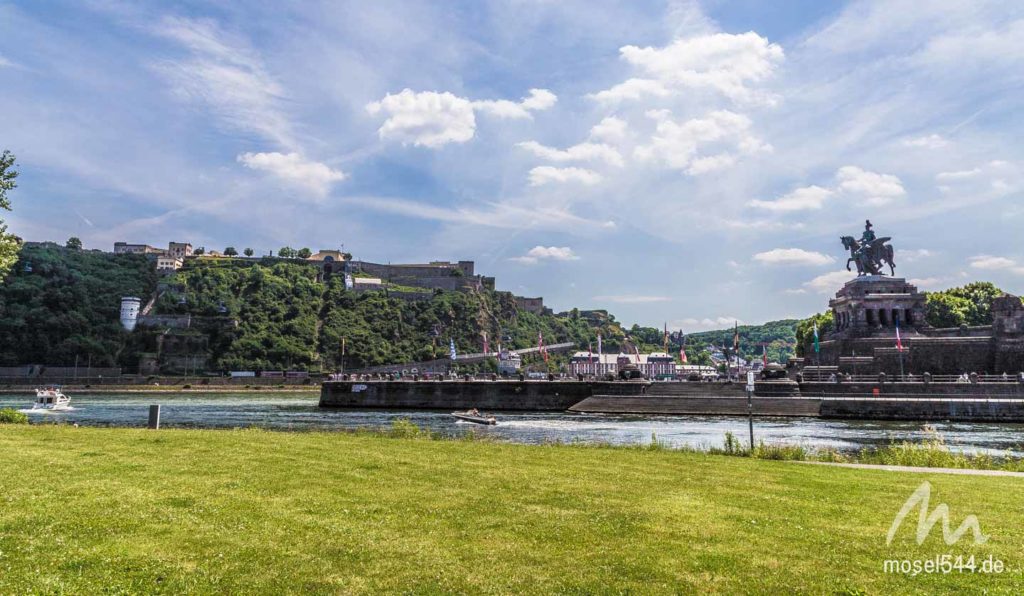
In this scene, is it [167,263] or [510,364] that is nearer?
[510,364]

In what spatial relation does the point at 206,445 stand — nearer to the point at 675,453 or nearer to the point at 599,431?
the point at 675,453

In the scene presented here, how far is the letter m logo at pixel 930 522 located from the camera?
352 inches

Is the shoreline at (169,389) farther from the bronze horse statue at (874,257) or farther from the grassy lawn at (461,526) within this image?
the grassy lawn at (461,526)

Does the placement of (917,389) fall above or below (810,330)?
below

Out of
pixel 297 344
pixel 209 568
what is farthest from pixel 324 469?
pixel 297 344

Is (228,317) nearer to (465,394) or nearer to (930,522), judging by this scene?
(465,394)

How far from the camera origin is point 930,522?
32.3ft

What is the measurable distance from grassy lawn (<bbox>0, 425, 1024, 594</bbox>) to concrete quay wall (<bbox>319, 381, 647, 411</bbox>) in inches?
2079

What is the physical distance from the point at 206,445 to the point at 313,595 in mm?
12217

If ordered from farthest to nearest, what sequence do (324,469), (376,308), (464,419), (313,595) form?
(376,308)
(464,419)
(324,469)
(313,595)

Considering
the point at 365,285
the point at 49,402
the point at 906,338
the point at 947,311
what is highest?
the point at 365,285

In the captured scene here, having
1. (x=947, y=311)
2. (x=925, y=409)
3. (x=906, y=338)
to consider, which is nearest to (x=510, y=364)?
(x=947, y=311)

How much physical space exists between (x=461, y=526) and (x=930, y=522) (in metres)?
7.41

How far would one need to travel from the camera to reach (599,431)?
41812mm
